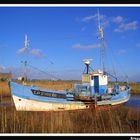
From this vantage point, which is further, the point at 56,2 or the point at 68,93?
the point at 68,93

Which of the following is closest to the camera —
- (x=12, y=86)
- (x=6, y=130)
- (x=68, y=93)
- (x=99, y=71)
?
(x=6, y=130)

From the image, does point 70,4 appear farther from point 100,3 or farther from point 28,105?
point 28,105

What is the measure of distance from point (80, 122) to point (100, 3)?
17.3 ft

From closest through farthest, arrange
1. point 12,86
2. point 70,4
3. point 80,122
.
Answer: point 70,4 → point 80,122 → point 12,86

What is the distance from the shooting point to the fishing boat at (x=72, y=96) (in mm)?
13688

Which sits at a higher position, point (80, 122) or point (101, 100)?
point (101, 100)

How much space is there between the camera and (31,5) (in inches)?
250

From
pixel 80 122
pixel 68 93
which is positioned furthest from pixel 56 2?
pixel 68 93

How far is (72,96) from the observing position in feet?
48.5

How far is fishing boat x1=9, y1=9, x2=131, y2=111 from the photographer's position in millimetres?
13688

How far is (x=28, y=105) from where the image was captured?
13750 millimetres

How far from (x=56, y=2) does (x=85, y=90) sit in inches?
375
